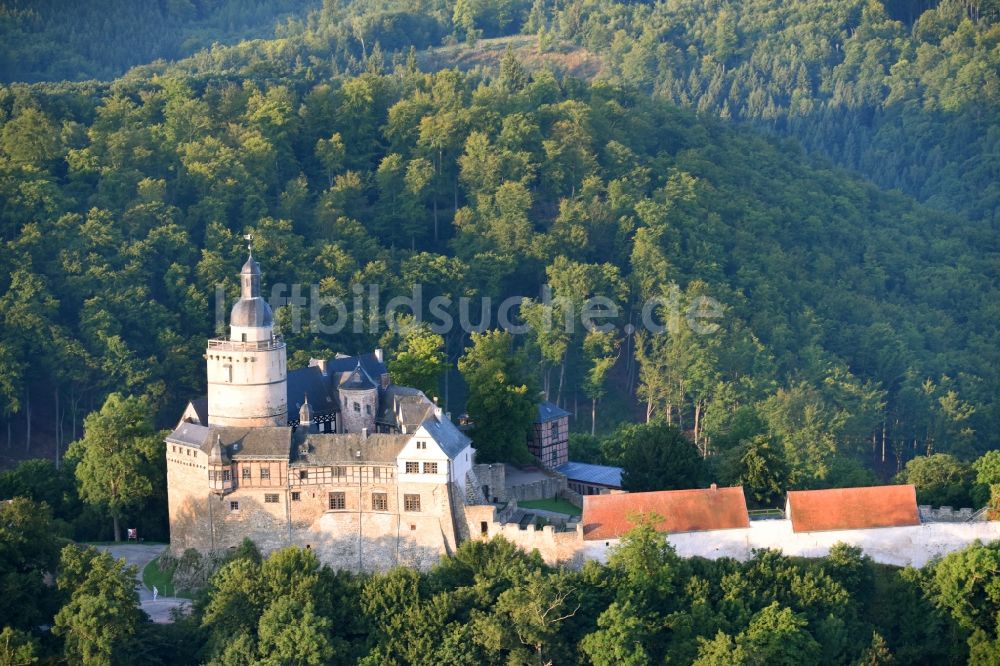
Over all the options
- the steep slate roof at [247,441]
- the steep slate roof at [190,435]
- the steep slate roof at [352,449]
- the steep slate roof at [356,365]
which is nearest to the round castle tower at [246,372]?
the steep slate roof at [190,435]

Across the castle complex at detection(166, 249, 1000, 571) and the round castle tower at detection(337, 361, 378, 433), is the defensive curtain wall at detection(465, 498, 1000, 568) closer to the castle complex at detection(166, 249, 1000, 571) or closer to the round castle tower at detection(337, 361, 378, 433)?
the castle complex at detection(166, 249, 1000, 571)

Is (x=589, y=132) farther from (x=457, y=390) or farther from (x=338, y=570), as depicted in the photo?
(x=338, y=570)

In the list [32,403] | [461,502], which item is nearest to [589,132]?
[32,403]

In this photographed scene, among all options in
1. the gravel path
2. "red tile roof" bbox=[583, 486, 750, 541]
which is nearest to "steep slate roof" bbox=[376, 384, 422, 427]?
"red tile roof" bbox=[583, 486, 750, 541]

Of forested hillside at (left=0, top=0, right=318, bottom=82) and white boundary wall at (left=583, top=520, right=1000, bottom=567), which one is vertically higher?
forested hillside at (left=0, top=0, right=318, bottom=82)

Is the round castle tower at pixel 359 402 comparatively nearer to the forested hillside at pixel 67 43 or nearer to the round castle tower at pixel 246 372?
the round castle tower at pixel 246 372

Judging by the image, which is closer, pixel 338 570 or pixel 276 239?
pixel 338 570
